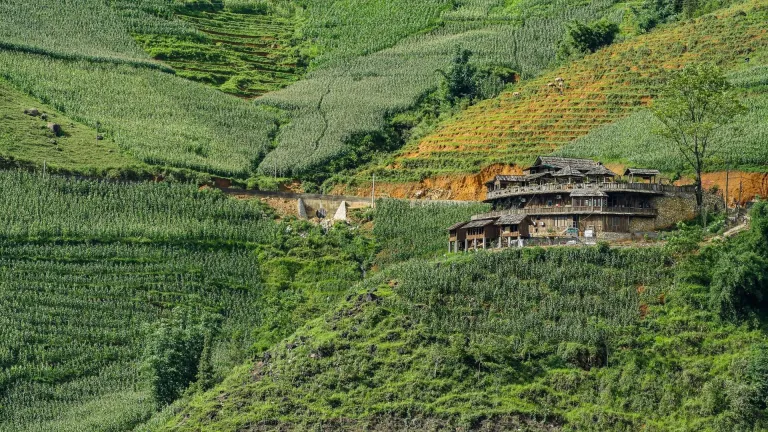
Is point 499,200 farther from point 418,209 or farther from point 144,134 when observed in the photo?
point 144,134

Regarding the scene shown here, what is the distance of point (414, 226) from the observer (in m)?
132

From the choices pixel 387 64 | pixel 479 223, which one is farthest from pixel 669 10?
pixel 479 223

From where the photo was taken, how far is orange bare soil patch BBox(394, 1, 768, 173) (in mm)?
150875

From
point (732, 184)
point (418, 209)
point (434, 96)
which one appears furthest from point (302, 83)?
point (732, 184)

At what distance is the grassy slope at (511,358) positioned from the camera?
3971 inches

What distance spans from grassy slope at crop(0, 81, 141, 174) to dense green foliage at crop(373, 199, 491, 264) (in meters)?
26.0

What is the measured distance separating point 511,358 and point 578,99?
194ft

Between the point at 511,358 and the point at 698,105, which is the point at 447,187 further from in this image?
the point at 511,358

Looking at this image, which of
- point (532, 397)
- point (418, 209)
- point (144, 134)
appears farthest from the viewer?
point (144, 134)

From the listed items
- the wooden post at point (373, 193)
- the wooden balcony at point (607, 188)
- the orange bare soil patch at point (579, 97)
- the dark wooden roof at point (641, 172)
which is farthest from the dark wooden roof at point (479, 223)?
the orange bare soil patch at point (579, 97)

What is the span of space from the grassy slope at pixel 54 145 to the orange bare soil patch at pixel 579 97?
1071 inches

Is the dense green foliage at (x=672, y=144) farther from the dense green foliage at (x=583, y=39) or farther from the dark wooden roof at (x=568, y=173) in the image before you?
the dense green foliage at (x=583, y=39)

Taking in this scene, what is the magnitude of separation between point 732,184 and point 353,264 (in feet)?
102

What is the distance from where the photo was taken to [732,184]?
12950 cm
